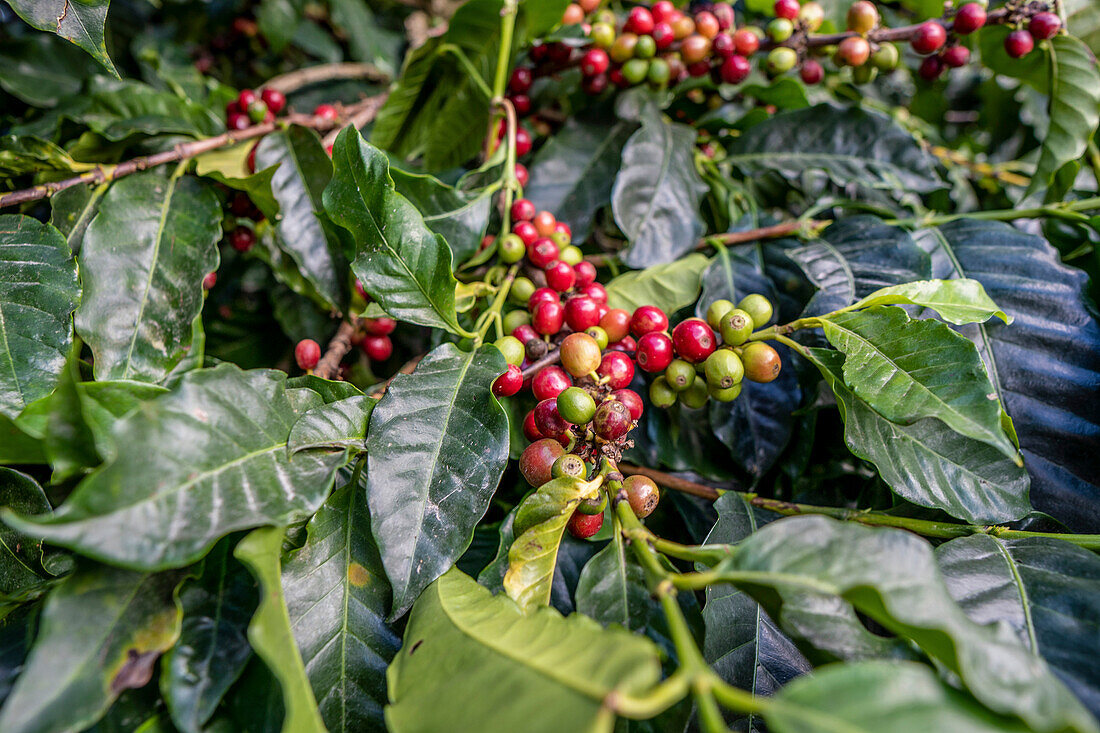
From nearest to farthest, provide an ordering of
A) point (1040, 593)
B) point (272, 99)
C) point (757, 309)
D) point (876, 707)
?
1. point (876, 707)
2. point (1040, 593)
3. point (757, 309)
4. point (272, 99)

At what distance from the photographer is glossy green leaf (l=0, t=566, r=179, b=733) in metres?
0.46

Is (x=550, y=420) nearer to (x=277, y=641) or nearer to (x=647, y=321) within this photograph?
(x=647, y=321)

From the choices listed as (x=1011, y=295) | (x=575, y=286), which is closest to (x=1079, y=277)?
(x=1011, y=295)

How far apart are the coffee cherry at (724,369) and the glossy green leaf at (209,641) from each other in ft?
2.03

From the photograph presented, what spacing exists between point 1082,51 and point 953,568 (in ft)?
3.51

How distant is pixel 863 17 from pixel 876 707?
1.24 metres

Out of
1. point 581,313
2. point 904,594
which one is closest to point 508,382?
point 581,313

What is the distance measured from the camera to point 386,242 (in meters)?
0.75

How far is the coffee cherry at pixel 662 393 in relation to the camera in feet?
2.81

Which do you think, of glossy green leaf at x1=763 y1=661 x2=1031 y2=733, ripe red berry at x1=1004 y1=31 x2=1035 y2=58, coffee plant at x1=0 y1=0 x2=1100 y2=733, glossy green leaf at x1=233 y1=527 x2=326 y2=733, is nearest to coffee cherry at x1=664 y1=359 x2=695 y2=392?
coffee plant at x1=0 y1=0 x2=1100 y2=733

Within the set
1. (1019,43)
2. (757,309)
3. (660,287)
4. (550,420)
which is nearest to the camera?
(550,420)

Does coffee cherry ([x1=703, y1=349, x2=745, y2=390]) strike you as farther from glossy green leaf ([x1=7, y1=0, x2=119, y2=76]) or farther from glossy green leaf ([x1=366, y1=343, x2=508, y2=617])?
glossy green leaf ([x1=7, y1=0, x2=119, y2=76])

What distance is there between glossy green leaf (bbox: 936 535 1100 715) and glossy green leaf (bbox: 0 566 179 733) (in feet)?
2.66

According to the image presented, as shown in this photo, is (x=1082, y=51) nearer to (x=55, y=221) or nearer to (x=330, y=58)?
(x=55, y=221)
